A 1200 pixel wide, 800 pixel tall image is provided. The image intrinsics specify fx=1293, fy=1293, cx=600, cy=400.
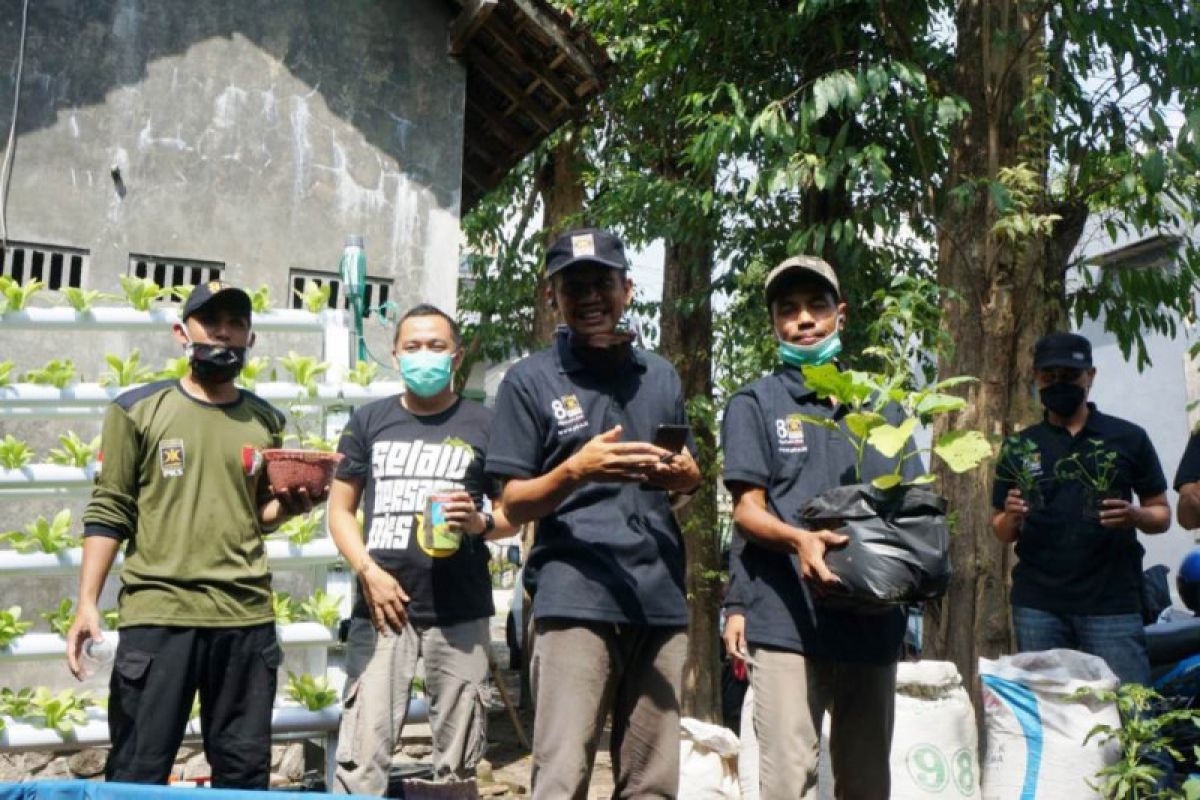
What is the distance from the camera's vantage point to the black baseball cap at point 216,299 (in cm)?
443

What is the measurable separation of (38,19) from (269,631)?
488cm

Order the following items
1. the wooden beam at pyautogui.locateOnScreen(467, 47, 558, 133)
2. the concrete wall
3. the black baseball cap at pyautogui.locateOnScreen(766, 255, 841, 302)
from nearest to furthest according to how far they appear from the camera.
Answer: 1. the black baseball cap at pyautogui.locateOnScreen(766, 255, 841, 302)
2. the wooden beam at pyautogui.locateOnScreen(467, 47, 558, 133)
3. the concrete wall

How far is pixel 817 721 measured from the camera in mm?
3725

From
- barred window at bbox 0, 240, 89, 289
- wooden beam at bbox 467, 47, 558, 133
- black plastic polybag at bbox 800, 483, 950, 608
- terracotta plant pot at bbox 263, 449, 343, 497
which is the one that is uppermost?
wooden beam at bbox 467, 47, 558, 133

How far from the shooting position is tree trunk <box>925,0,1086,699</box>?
6453 millimetres

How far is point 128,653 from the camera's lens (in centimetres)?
414

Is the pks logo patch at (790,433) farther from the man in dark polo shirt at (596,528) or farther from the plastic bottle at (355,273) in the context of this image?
the plastic bottle at (355,273)

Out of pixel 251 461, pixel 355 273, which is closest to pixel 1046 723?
pixel 251 461

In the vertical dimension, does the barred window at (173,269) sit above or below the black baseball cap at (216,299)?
above

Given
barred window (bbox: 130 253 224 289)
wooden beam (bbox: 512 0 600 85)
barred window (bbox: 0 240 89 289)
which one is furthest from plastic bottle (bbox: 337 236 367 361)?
wooden beam (bbox: 512 0 600 85)

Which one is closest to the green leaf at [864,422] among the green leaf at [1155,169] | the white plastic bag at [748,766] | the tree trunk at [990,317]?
the white plastic bag at [748,766]

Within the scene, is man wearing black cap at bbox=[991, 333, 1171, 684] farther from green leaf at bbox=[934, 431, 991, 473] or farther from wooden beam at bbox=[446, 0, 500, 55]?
wooden beam at bbox=[446, 0, 500, 55]

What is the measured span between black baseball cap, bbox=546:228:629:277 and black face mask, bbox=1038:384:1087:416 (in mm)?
2630

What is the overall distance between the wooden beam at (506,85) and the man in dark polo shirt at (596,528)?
567 cm
